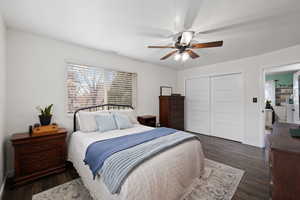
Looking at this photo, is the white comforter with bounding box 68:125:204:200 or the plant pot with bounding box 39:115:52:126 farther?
the plant pot with bounding box 39:115:52:126

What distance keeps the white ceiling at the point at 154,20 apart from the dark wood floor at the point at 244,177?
2.45 m

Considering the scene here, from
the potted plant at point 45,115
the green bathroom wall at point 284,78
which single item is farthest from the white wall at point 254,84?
the potted plant at point 45,115

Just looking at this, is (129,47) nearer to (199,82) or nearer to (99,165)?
(99,165)

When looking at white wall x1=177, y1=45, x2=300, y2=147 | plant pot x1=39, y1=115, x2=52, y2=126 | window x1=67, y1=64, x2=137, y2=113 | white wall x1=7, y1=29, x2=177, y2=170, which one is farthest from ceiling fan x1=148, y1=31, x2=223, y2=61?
plant pot x1=39, y1=115, x2=52, y2=126

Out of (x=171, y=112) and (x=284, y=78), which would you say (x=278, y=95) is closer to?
(x=284, y=78)

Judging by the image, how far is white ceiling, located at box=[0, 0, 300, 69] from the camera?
5.17 feet

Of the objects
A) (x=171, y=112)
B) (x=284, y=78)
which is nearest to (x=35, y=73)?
(x=171, y=112)

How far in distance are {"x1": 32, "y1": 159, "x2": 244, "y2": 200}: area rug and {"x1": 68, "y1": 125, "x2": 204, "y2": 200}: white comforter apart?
0.11 meters

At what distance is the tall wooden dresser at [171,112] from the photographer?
4293mm

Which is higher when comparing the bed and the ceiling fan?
the ceiling fan

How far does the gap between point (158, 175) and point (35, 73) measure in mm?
2724

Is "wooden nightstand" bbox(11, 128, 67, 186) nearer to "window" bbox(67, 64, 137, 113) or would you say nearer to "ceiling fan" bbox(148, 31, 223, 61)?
"window" bbox(67, 64, 137, 113)

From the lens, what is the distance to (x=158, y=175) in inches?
53.2

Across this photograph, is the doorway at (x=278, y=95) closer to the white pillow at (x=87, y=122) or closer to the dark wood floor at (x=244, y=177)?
the dark wood floor at (x=244, y=177)
